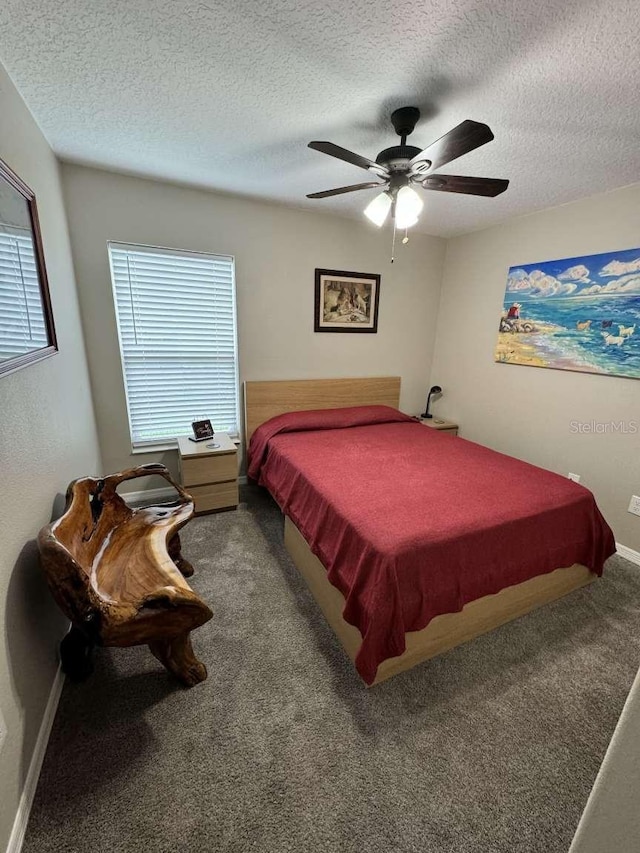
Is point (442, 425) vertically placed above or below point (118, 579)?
above

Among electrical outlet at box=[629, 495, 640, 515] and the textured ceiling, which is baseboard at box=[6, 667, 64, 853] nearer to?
the textured ceiling

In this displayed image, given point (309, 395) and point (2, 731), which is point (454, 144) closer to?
point (309, 395)

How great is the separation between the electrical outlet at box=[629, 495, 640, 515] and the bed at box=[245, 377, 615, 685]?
553 mm

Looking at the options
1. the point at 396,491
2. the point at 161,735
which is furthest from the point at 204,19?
the point at 161,735

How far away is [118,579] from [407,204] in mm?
2102

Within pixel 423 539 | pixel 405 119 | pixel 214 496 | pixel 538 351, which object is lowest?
pixel 214 496

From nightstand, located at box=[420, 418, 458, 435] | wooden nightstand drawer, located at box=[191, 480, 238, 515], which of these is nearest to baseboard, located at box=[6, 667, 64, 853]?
wooden nightstand drawer, located at box=[191, 480, 238, 515]

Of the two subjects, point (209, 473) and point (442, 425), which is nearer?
point (209, 473)

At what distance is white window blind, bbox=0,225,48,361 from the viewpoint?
116 cm

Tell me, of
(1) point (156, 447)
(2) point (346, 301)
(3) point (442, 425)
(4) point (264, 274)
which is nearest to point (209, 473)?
(1) point (156, 447)

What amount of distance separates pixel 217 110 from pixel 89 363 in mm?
1837

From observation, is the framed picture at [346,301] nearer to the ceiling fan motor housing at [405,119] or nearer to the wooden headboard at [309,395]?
the wooden headboard at [309,395]

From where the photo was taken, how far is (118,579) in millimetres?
1397

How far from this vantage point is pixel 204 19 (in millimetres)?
1120
